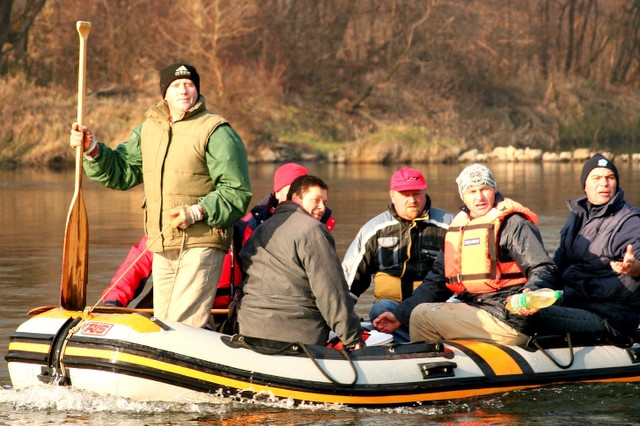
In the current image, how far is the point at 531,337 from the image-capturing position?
663cm

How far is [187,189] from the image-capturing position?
20.3ft

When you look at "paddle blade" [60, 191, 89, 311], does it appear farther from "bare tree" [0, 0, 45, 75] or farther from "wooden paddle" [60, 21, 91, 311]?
"bare tree" [0, 0, 45, 75]

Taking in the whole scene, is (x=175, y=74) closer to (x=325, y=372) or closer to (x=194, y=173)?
(x=194, y=173)

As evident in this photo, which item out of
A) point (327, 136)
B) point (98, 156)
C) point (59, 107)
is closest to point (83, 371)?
point (98, 156)

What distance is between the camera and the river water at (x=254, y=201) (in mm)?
5992

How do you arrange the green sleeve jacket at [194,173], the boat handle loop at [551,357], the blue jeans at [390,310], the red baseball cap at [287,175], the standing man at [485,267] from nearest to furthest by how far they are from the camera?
1. the green sleeve jacket at [194,173]
2. the standing man at [485,267]
3. the boat handle loop at [551,357]
4. the red baseball cap at [287,175]
5. the blue jeans at [390,310]

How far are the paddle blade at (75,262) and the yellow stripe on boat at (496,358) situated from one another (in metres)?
2.05

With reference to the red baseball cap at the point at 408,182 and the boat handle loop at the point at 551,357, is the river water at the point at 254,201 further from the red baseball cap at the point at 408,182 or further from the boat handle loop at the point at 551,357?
the red baseball cap at the point at 408,182

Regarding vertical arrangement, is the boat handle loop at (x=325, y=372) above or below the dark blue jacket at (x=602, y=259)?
below

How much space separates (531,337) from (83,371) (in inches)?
93.8

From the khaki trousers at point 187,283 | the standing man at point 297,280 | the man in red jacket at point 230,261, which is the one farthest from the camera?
the man in red jacket at point 230,261

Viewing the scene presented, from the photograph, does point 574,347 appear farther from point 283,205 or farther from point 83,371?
point 83,371

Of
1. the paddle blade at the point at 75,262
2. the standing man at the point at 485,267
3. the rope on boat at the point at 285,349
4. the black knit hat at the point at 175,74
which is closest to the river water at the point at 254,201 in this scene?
the rope on boat at the point at 285,349

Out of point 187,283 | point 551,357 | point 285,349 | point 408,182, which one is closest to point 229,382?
point 285,349
